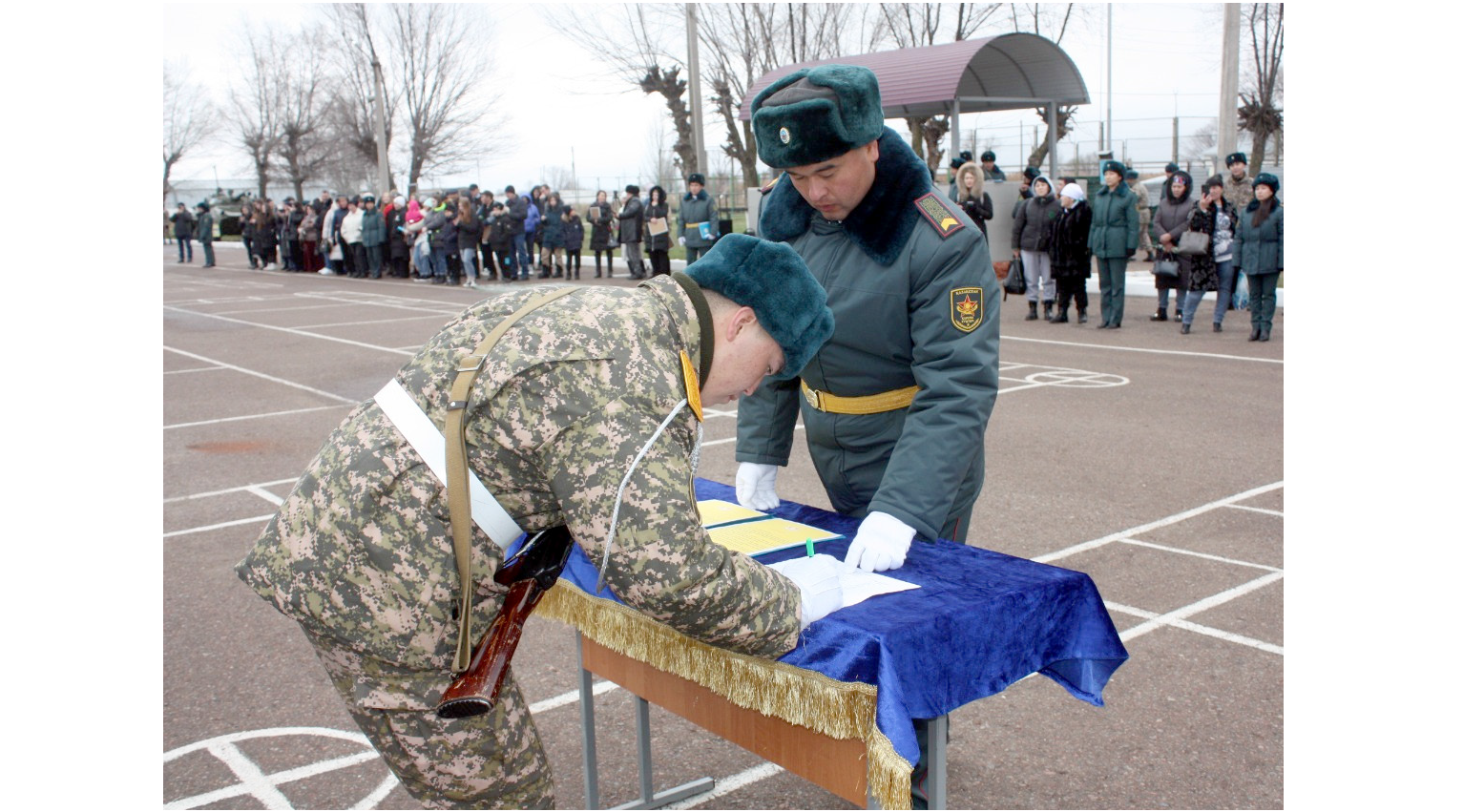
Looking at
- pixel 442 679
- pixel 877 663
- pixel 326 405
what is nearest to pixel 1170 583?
pixel 877 663

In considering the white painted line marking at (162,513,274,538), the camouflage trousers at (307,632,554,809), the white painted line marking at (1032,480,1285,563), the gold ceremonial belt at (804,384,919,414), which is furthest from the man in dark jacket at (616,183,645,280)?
the camouflage trousers at (307,632,554,809)

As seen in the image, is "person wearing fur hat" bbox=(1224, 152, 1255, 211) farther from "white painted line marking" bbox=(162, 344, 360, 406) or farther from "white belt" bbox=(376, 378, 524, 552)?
"white belt" bbox=(376, 378, 524, 552)

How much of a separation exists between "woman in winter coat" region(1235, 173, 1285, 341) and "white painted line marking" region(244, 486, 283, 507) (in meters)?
9.43

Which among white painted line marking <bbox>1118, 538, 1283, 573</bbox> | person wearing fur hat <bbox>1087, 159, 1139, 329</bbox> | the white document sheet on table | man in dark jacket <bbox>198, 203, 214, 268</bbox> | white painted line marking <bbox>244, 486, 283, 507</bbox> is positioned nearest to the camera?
the white document sheet on table

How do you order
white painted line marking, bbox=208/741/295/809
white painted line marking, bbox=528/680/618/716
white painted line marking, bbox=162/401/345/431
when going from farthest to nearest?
1. white painted line marking, bbox=162/401/345/431
2. white painted line marking, bbox=528/680/618/716
3. white painted line marking, bbox=208/741/295/809

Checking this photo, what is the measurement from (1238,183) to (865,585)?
13.1 metres

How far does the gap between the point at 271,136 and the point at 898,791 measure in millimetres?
55558

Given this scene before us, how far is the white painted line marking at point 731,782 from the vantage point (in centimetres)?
336

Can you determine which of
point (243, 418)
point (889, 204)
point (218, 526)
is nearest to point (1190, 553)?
point (889, 204)

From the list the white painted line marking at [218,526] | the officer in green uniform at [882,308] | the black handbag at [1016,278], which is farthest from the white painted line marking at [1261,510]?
the black handbag at [1016,278]

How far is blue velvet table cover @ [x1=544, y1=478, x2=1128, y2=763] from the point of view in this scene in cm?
218

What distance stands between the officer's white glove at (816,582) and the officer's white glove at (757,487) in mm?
639

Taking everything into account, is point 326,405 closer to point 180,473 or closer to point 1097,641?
point 180,473

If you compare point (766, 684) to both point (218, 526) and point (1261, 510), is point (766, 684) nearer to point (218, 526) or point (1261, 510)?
point (1261, 510)
